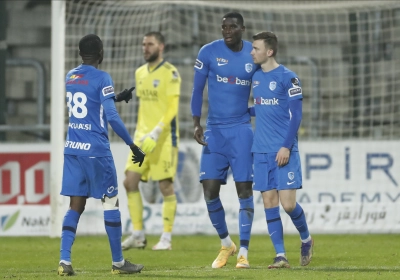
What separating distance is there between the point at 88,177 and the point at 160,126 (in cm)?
288

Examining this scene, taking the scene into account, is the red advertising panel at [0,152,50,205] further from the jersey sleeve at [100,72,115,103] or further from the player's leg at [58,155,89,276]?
the jersey sleeve at [100,72,115,103]

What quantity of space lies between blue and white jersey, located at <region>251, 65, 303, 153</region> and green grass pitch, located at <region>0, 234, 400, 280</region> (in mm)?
1041

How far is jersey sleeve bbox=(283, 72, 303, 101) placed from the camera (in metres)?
7.78

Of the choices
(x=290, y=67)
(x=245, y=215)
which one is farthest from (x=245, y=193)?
(x=290, y=67)

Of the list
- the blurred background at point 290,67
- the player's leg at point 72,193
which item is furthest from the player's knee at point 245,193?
the blurred background at point 290,67

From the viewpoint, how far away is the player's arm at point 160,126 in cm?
999

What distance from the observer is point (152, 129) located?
10.4m

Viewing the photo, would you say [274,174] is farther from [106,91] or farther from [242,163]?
[106,91]

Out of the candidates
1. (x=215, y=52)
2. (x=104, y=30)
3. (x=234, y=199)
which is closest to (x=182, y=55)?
(x=104, y=30)

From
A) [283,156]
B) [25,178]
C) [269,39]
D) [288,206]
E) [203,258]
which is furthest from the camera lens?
[25,178]

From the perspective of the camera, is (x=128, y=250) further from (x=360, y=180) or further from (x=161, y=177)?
(x=360, y=180)

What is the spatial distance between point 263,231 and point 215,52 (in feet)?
15.0

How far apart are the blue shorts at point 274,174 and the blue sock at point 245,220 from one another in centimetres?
27

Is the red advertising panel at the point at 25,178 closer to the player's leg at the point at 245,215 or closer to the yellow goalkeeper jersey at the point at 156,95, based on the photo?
the yellow goalkeeper jersey at the point at 156,95
